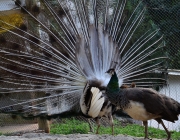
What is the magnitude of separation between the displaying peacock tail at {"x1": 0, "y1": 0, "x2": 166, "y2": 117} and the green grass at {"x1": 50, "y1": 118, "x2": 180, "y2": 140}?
97 centimetres

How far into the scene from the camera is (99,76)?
19.3 feet

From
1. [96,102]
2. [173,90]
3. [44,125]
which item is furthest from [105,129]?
[96,102]

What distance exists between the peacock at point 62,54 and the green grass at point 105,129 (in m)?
0.95

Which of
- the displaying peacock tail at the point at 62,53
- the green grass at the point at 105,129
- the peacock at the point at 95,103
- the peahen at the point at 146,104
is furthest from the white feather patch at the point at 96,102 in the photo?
the green grass at the point at 105,129

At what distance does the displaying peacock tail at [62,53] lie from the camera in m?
6.05

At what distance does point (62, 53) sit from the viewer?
616 centimetres

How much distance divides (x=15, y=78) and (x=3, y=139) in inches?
54.5

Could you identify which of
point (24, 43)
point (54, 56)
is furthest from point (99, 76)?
point (24, 43)

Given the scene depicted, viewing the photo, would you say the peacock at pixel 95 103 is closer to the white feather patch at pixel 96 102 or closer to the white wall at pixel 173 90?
the white feather patch at pixel 96 102

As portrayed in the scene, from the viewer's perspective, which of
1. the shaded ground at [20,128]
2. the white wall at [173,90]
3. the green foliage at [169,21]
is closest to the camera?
the white wall at [173,90]

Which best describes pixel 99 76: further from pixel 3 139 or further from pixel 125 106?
pixel 3 139

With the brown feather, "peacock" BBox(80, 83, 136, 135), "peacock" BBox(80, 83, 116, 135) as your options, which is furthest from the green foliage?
the brown feather

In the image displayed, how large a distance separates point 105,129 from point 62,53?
1922 mm

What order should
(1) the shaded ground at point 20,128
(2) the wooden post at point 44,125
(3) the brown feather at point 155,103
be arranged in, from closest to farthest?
(3) the brown feather at point 155,103
(2) the wooden post at point 44,125
(1) the shaded ground at point 20,128
